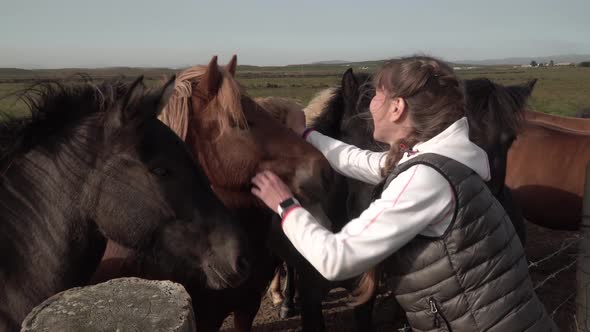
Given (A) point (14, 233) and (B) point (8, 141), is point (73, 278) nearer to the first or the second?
(A) point (14, 233)

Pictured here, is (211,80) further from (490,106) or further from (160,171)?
(490,106)

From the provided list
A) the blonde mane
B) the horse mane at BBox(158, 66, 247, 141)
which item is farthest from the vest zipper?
the blonde mane

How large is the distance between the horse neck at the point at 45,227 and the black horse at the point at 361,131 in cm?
212

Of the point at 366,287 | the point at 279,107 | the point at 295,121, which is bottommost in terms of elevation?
the point at 366,287

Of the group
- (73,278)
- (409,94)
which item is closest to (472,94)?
(409,94)

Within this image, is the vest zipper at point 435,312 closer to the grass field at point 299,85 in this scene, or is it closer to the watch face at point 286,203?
the watch face at point 286,203

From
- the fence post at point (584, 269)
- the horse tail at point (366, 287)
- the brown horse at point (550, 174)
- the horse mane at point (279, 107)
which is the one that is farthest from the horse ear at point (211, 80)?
the brown horse at point (550, 174)

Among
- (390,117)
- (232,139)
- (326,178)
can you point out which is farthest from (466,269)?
(232,139)

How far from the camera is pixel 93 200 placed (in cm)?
202

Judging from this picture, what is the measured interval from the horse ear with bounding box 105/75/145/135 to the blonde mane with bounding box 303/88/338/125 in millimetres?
2675

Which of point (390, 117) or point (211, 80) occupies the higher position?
point (211, 80)

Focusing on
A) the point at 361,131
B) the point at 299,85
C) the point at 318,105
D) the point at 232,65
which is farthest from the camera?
the point at 299,85

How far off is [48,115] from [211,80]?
0.98 metres

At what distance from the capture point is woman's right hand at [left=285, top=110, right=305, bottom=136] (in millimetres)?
3492
